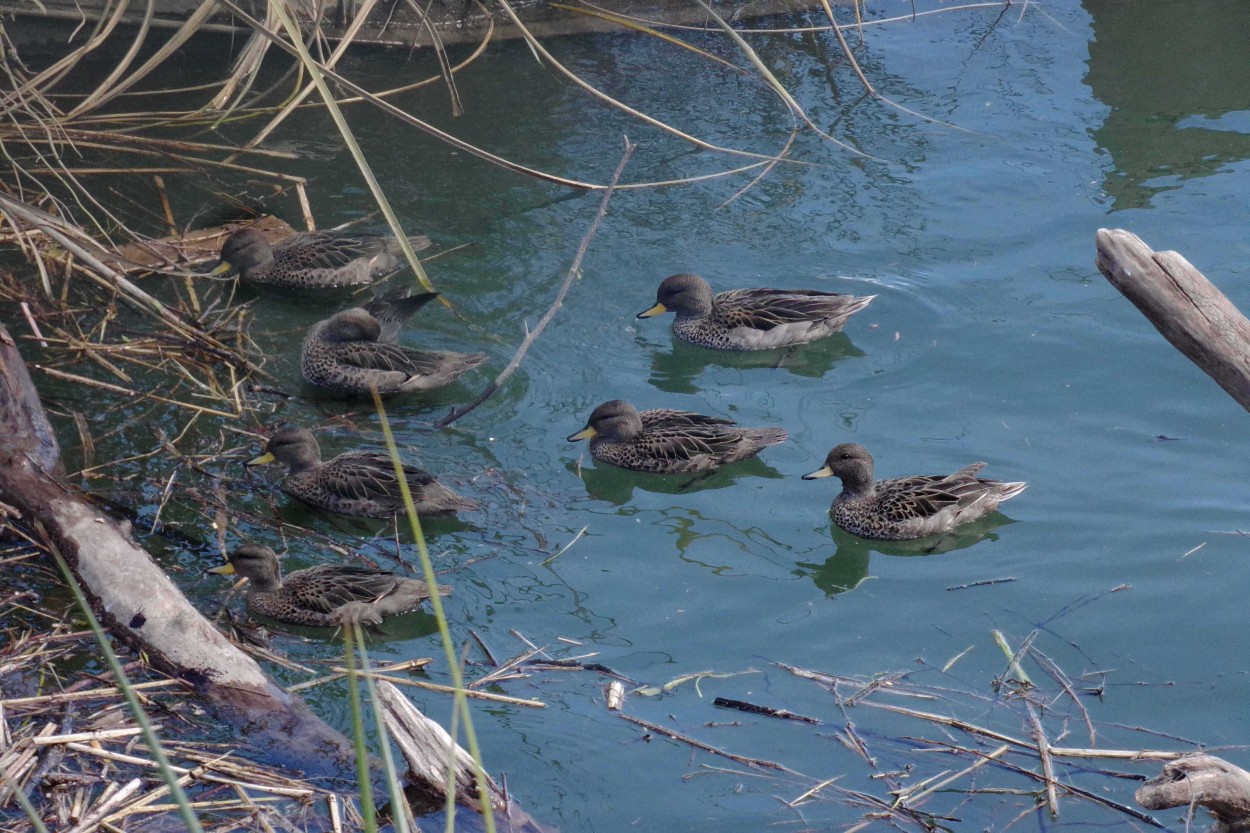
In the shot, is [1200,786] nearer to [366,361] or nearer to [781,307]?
[781,307]

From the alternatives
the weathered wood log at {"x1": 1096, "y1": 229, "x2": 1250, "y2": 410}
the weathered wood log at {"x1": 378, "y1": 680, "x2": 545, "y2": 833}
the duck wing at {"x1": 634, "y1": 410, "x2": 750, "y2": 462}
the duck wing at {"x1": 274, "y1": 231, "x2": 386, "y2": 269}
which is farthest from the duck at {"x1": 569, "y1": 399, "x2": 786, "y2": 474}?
the weathered wood log at {"x1": 1096, "y1": 229, "x2": 1250, "y2": 410}

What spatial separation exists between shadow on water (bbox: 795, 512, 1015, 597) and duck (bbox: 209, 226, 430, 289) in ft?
12.6

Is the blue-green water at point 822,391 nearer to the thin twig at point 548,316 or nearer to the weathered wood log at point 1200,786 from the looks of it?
the thin twig at point 548,316

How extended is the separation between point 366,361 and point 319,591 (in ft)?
7.08

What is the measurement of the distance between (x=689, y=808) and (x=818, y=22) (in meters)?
10.1

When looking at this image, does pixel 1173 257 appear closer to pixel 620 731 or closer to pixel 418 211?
pixel 620 731

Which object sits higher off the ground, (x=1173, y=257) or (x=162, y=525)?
(x=1173, y=257)

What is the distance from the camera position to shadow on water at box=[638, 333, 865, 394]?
28.4ft

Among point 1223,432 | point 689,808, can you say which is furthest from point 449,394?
point 1223,432

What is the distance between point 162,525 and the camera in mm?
6574

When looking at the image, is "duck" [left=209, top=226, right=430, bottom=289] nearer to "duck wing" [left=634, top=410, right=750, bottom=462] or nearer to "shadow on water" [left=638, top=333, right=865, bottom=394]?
"shadow on water" [left=638, top=333, right=865, bottom=394]

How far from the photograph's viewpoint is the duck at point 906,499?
6973mm

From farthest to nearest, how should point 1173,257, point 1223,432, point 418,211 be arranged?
point 418,211 < point 1223,432 < point 1173,257

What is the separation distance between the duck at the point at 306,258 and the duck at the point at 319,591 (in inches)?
137
